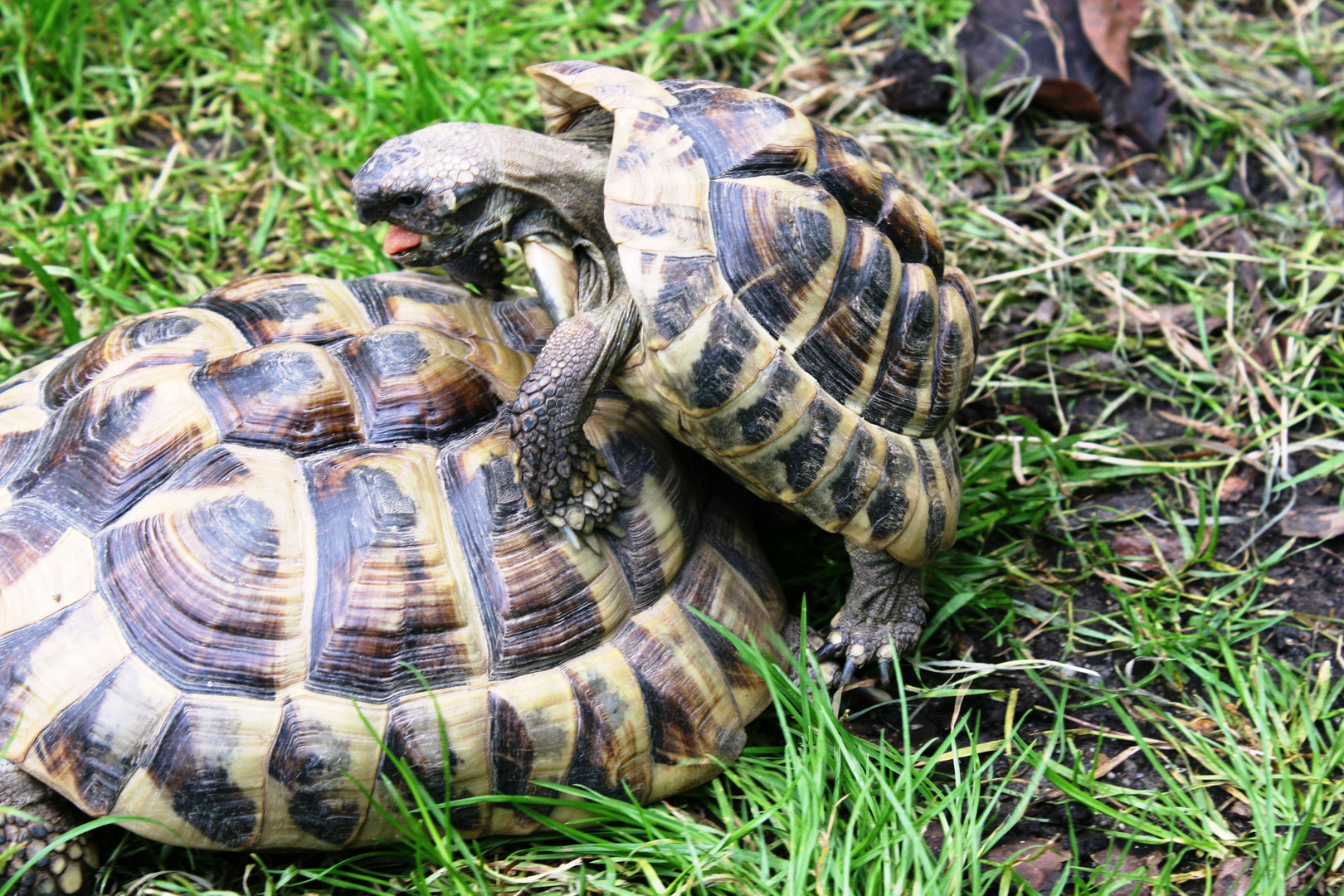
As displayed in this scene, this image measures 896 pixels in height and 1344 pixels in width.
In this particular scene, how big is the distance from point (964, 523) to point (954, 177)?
1.85 meters

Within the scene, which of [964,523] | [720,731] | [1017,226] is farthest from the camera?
[1017,226]

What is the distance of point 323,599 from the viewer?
2.61 meters

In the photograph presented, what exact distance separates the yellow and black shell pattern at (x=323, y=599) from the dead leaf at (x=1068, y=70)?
3.00m

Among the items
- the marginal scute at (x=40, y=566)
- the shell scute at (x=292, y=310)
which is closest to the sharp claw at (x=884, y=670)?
the shell scute at (x=292, y=310)

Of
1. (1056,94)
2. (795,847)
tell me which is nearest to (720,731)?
(795,847)

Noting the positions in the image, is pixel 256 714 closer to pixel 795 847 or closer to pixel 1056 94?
pixel 795 847

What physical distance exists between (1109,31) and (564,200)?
321 cm

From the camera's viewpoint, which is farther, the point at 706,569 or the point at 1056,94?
the point at 1056,94

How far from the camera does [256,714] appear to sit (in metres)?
2.53

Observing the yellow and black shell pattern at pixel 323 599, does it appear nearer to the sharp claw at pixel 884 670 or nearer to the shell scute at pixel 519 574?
the shell scute at pixel 519 574

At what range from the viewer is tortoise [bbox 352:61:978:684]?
2.65 m

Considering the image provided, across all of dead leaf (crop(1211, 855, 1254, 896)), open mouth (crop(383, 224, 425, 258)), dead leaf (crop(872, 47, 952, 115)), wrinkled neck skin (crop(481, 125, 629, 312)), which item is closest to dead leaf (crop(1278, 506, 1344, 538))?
dead leaf (crop(1211, 855, 1254, 896))

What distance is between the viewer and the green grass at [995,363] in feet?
9.13

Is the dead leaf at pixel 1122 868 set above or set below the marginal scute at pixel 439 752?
below
